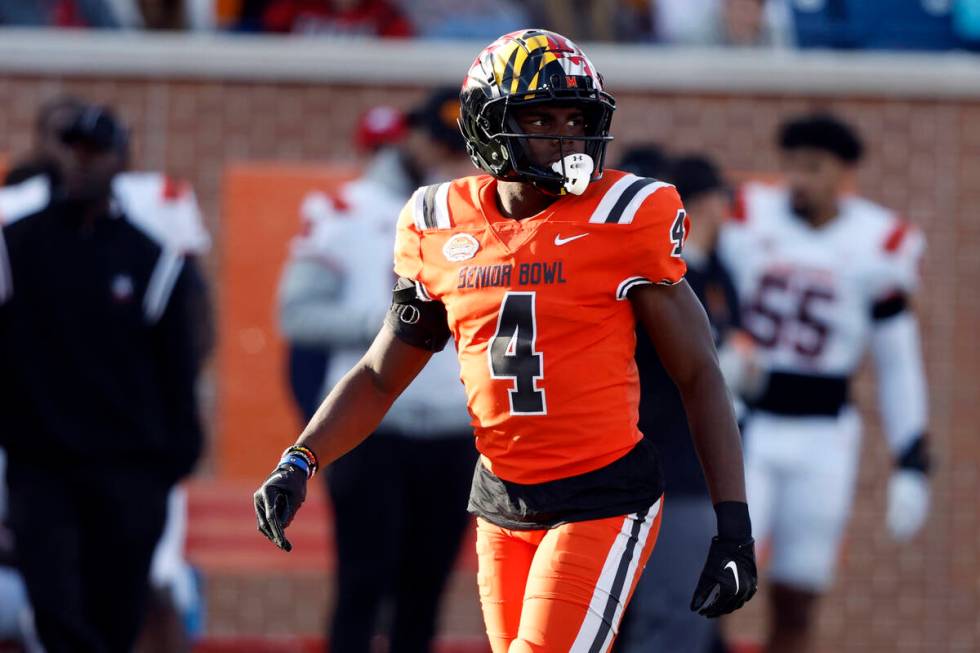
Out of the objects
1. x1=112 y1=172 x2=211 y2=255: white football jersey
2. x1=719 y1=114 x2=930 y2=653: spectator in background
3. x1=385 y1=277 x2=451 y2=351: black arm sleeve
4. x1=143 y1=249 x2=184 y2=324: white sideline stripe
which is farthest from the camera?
x1=719 y1=114 x2=930 y2=653: spectator in background

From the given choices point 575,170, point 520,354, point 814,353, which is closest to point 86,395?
point 520,354

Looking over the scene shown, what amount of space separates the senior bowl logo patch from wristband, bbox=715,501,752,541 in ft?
2.39

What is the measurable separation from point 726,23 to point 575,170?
571 centimetres

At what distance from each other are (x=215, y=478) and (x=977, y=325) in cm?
372

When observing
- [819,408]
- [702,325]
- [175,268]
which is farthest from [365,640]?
[702,325]

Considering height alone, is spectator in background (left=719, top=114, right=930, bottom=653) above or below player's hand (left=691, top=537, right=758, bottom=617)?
below

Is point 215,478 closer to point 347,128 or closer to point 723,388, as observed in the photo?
point 347,128

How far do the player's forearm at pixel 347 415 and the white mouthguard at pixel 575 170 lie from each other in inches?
26.5

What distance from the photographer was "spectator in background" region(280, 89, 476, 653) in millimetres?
5848

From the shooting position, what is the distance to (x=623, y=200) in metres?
3.59

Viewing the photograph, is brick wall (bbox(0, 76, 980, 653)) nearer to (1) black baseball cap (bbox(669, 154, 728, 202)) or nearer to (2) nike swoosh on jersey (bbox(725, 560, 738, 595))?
(1) black baseball cap (bbox(669, 154, 728, 202))

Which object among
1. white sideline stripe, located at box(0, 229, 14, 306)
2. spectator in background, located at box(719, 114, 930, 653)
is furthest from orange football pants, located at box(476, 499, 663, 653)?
spectator in background, located at box(719, 114, 930, 653)

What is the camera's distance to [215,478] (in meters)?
8.29

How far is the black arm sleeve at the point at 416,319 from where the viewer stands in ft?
12.7
